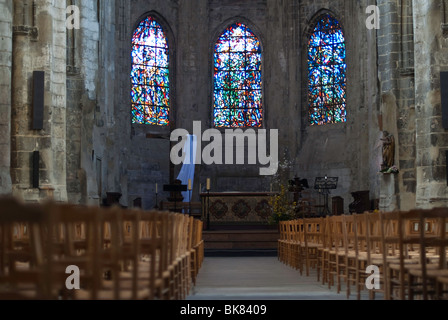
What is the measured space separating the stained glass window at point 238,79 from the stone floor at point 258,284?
13826 mm

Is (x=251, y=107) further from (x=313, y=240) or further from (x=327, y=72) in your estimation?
(x=313, y=240)

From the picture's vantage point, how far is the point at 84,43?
18469 millimetres

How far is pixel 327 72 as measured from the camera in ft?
87.6

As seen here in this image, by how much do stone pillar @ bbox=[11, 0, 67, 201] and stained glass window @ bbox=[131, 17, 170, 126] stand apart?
41.5ft

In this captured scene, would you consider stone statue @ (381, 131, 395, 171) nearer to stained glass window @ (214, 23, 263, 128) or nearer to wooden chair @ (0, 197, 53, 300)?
stained glass window @ (214, 23, 263, 128)

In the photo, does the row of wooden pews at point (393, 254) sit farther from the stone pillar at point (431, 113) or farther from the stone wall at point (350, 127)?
the stone wall at point (350, 127)

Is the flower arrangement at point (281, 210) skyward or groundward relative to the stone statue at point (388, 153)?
groundward

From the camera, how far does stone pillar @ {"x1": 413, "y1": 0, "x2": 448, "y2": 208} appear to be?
14094 mm

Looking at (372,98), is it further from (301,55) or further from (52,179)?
(52,179)

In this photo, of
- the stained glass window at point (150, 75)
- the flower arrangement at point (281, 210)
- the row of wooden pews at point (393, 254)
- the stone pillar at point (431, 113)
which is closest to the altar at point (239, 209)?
the flower arrangement at point (281, 210)

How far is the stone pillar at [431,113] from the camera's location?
46.2ft

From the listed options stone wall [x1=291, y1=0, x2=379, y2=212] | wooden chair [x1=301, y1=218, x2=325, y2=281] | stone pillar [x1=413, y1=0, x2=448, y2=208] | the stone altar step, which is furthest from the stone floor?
stone wall [x1=291, y1=0, x2=379, y2=212]

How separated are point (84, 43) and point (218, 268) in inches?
316

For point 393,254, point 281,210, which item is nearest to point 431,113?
point 281,210
